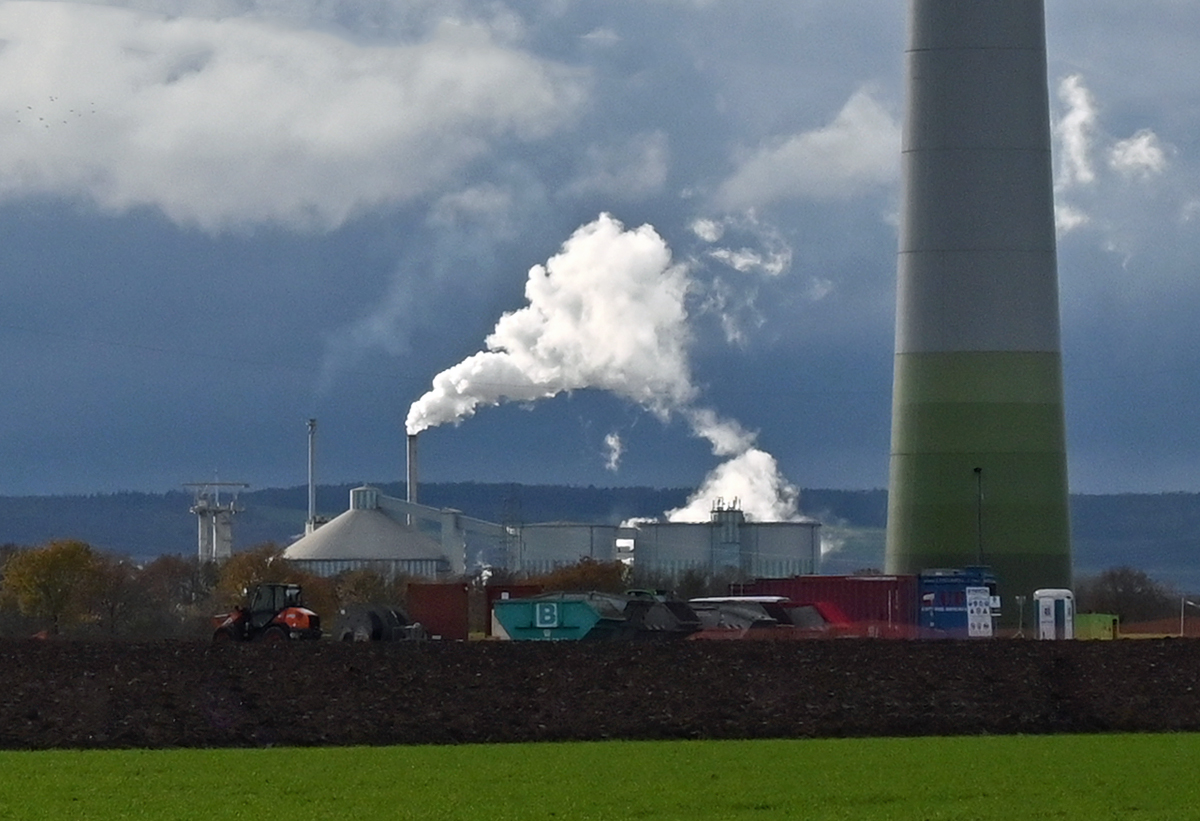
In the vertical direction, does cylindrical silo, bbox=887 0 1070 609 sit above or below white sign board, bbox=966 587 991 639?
above

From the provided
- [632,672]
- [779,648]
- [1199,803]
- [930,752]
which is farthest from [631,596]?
[1199,803]

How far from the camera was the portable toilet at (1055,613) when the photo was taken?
6762 centimetres

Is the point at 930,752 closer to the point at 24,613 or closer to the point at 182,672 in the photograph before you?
the point at 182,672

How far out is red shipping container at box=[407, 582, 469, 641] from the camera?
7106 cm

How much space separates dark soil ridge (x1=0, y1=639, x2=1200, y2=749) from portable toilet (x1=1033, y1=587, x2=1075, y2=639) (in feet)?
60.6

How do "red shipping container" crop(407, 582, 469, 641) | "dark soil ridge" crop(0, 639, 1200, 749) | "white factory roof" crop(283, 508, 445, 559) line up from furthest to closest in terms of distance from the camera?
"white factory roof" crop(283, 508, 445, 559) → "red shipping container" crop(407, 582, 469, 641) → "dark soil ridge" crop(0, 639, 1200, 749)

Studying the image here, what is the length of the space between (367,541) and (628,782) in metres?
120

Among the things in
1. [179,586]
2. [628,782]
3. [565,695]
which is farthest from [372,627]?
[179,586]

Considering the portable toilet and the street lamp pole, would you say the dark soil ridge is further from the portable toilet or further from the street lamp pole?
the street lamp pole

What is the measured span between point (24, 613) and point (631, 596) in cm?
5453

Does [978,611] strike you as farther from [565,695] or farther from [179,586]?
[179,586]

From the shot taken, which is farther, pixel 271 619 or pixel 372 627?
pixel 271 619

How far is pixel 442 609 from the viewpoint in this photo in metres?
71.5

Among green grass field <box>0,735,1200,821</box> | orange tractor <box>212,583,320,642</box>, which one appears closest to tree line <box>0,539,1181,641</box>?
orange tractor <box>212,583,320,642</box>
